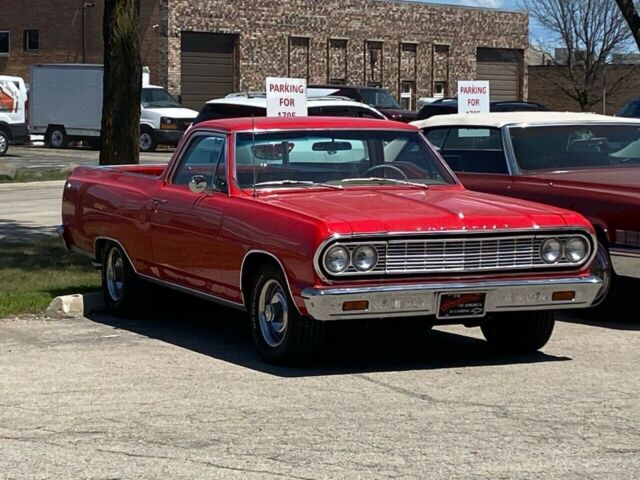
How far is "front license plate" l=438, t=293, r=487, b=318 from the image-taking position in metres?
8.05

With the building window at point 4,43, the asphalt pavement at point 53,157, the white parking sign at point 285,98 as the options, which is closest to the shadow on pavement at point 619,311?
the white parking sign at point 285,98

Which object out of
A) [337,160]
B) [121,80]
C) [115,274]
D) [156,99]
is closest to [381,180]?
[337,160]

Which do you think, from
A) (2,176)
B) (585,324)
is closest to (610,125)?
(585,324)

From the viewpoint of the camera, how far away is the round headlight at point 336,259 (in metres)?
7.81

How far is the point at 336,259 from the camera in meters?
7.86

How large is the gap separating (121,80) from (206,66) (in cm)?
3610

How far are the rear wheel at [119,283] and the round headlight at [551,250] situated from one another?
344cm

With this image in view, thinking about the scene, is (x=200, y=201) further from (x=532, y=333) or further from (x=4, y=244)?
(x=4, y=244)

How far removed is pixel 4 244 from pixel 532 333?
7.71m

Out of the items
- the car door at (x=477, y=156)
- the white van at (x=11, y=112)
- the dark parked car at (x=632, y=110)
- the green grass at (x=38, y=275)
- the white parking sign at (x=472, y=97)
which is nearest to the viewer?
the green grass at (x=38, y=275)

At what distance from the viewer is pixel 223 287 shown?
8875 mm

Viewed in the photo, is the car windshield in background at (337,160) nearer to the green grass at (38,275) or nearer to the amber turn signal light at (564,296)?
the amber turn signal light at (564,296)

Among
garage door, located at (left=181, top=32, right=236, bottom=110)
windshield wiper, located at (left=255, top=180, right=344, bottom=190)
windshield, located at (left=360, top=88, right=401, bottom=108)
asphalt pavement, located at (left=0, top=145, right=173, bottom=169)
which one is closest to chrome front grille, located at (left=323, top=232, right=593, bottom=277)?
windshield wiper, located at (left=255, top=180, right=344, bottom=190)

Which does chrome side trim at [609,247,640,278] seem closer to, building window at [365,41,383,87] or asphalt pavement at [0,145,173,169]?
asphalt pavement at [0,145,173,169]
